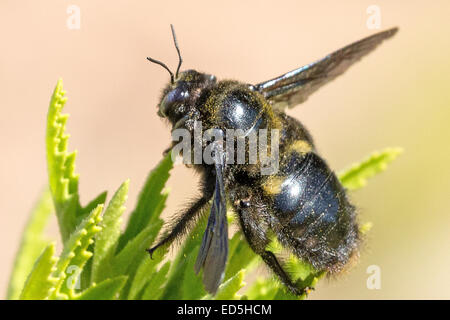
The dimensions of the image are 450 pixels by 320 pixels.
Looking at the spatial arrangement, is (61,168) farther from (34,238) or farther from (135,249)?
(34,238)

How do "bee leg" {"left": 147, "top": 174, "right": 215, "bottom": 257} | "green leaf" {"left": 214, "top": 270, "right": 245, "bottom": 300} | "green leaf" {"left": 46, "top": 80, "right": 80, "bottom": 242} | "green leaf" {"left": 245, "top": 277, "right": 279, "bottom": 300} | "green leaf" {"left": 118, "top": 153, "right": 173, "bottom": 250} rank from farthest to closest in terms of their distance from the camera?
"bee leg" {"left": 147, "top": 174, "right": 215, "bottom": 257}
"green leaf" {"left": 245, "top": 277, "right": 279, "bottom": 300}
"green leaf" {"left": 118, "top": 153, "right": 173, "bottom": 250}
"green leaf" {"left": 46, "top": 80, "right": 80, "bottom": 242}
"green leaf" {"left": 214, "top": 270, "right": 245, "bottom": 300}

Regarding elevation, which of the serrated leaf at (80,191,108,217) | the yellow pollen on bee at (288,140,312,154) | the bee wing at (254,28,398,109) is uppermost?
the bee wing at (254,28,398,109)

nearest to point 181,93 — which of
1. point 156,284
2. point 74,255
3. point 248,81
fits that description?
point 156,284

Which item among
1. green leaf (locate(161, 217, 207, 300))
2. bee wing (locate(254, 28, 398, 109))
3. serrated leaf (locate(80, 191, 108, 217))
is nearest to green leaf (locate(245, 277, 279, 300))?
green leaf (locate(161, 217, 207, 300))

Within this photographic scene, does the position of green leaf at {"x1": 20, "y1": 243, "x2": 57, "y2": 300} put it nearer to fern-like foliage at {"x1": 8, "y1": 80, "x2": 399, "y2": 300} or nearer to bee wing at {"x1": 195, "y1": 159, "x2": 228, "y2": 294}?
fern-like foliage at {"x1": 8, "y1": 80, "x2": 399, "y2": 300}

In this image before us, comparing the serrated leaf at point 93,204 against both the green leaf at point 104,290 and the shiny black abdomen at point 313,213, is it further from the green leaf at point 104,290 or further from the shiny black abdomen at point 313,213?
the shiny black abdomen at point 313,213

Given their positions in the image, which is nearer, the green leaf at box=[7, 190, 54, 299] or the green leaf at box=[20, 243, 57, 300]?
the green leaf at box=[20, 243, 57, 300]
